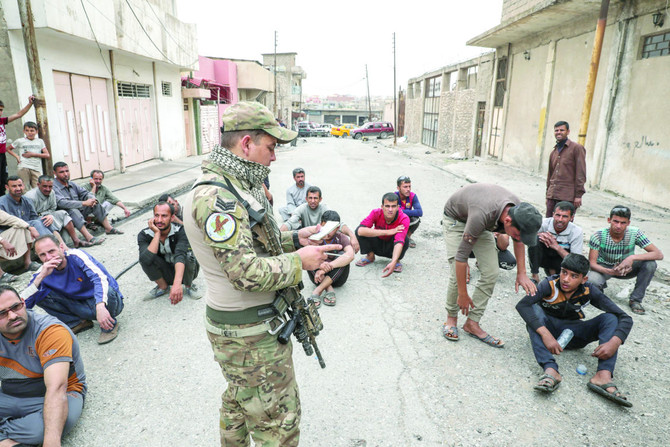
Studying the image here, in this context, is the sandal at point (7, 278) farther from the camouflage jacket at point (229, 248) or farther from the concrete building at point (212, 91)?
the concrete building at point (212, 91)

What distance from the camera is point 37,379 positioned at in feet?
8.23

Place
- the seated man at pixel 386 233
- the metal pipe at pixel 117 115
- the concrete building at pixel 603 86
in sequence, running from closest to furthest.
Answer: the seated man at pixel 386 233
the concrete building at pixel 603 86
the metal pipe at pixel 117 115

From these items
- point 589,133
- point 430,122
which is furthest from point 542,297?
point 430,122

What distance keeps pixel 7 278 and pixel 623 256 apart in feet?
21.7

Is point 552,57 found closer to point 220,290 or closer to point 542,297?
point 542,297

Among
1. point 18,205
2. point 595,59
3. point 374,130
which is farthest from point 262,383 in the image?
point 374,130

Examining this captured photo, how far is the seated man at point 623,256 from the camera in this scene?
4.17 m

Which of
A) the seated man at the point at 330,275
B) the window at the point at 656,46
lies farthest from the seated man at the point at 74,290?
the window at the point at 656,46

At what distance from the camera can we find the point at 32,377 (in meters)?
2.50

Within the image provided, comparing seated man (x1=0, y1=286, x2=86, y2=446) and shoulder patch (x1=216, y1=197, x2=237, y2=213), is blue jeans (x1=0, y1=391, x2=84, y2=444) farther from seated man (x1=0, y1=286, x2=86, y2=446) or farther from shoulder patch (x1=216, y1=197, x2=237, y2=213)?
shoulder patch (x1=216, y1=197, x2=237, y2=213)

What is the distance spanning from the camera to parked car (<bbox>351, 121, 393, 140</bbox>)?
3747 centimetres

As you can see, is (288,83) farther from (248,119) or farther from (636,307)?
(248,119)

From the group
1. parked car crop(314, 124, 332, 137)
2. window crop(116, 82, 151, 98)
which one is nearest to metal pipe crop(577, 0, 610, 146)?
window crop(116, 82, 151, 98)

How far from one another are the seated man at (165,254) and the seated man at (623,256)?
416cm
